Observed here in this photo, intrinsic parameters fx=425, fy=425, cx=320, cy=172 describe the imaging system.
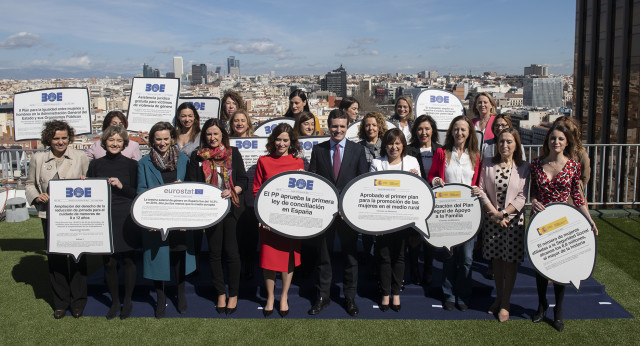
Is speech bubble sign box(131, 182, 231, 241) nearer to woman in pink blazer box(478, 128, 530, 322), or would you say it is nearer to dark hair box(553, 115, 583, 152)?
woman in pink blazer box(478, 128, 530, 322)

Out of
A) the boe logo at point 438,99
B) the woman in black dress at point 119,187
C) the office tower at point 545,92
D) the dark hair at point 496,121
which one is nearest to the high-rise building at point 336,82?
the office tower at point 545,92

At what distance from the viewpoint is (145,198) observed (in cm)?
358

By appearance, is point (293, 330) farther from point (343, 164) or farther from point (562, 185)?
point (562, 185)

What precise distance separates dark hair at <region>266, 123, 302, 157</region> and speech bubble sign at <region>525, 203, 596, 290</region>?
2.06m

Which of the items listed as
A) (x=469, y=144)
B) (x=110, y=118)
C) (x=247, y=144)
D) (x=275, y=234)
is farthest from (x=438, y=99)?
(x=110, y=118)

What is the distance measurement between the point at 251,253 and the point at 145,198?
1335 mm

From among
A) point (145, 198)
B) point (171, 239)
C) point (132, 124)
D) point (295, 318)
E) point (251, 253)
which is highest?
point (132, 124)

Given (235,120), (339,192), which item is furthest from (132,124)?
(339,192)

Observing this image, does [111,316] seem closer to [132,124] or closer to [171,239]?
[171,239]

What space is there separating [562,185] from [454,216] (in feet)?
2.88

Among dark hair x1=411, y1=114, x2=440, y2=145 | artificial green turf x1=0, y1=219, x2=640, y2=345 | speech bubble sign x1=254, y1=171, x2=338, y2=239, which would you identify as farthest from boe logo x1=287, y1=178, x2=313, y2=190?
dark hair x1=411, y1=114, x2=440, y2=145

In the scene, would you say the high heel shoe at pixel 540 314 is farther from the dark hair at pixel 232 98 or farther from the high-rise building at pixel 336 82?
the high-rise building at pixel 336 82

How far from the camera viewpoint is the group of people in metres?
3.58

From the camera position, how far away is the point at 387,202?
11.5 ft
